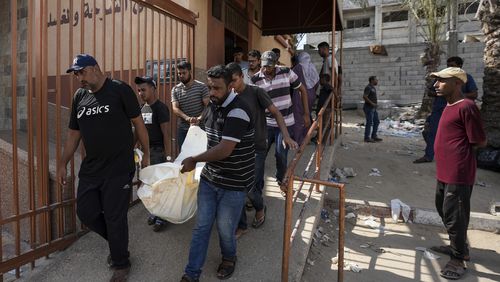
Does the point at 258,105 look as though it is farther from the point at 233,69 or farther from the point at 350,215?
the point at 350,215

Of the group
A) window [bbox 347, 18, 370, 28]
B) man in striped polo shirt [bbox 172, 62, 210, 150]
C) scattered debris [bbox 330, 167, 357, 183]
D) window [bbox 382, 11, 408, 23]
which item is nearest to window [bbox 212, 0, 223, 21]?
man in striped polo shirt [bbox 172, 62, 210, 150]

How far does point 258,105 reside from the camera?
3066 millimetres

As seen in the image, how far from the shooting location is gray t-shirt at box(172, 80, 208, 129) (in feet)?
13.1

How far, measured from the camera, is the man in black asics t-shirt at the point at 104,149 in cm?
262

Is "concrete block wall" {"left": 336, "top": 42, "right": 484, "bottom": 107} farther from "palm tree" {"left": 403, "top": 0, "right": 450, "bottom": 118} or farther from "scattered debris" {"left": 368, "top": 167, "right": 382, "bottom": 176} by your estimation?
"scattered debris" {"left": 368, "top": 167, "right": 382, "bottom": 176}

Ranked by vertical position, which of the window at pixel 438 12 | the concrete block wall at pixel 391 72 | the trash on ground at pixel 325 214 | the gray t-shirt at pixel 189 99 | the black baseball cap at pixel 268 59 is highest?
the window at pixel 438 12

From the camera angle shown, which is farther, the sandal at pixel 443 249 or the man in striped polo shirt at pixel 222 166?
the sandal at pixel 443 249

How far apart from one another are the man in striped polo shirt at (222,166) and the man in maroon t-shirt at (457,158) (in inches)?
74.5

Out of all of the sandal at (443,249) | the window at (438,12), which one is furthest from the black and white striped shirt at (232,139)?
the window at (438,12)

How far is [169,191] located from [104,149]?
59 cm

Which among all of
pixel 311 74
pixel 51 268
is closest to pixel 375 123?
pixel 311 74

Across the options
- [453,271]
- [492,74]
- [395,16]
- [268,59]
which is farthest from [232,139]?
[395,16]

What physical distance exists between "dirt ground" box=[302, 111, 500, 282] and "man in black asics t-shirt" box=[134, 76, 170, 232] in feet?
5.88

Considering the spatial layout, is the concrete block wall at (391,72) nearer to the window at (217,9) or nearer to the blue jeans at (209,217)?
the window at (217,9)
